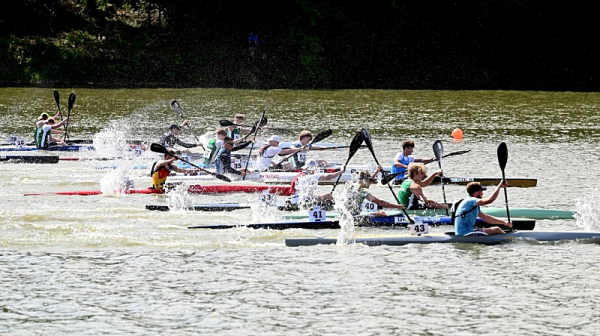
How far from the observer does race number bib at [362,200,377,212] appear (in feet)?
57.8

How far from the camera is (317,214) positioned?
57.3ft

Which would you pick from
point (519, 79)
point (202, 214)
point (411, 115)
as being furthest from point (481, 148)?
point (519, 79)

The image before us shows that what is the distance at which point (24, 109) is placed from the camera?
3959 cm

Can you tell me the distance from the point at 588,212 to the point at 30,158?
13.8m

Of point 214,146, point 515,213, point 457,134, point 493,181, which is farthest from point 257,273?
point 457,134

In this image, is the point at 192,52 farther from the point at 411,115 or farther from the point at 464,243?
the point at 464,243

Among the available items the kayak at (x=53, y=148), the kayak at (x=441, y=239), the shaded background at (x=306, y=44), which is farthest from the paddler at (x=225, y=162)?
the shaded background at (x=306, y=44)

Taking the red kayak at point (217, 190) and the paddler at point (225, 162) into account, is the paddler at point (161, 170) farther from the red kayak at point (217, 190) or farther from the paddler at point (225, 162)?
the paddler at point (225, 162)

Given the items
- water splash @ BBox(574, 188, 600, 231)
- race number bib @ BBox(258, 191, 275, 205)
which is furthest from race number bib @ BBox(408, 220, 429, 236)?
water splash @ BBox(574, 188, 600, 231)

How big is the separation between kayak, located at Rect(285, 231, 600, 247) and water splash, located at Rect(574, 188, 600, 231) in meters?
1.42

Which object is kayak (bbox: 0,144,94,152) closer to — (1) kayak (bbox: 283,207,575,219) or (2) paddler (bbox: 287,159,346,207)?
(2) paddler (bbox: 287,159,346,207)

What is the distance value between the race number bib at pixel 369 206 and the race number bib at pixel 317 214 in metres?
0.71

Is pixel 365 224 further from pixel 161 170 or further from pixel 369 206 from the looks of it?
pixel 161 170

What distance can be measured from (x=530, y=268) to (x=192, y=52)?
38.2 m
